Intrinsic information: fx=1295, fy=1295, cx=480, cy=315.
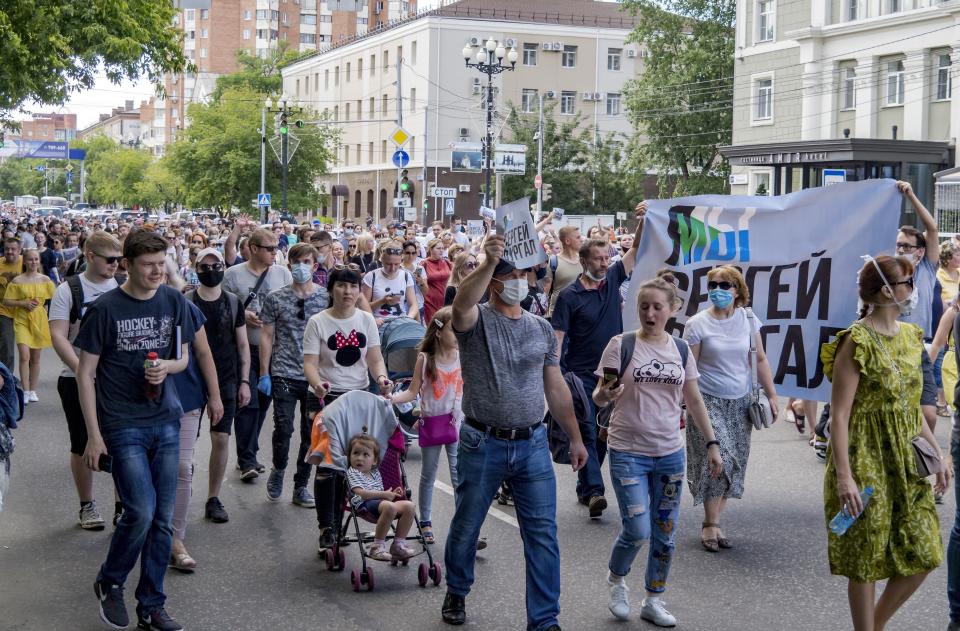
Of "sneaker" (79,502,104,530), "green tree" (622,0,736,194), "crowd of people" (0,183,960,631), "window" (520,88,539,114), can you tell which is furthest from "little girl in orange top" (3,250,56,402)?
"window" (520,88,539,114)

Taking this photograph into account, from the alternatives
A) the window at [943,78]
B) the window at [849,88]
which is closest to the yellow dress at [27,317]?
the window at [943,78]

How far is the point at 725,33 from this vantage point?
62.4 m

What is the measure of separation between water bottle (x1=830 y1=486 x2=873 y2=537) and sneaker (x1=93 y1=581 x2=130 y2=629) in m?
3.39

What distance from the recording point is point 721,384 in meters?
8.23

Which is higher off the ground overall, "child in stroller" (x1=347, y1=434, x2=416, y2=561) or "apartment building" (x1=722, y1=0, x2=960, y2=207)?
"apartment building" (x1=722, y1=0, x2=960, y2=207)

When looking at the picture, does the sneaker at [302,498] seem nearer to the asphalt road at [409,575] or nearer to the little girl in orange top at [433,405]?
the asphalt road at [409,575]

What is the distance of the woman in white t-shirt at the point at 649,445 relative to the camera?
6570 mm

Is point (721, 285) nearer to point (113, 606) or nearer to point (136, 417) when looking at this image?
point (136, 417)

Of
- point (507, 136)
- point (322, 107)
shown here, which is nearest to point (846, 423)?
point (507, 136)

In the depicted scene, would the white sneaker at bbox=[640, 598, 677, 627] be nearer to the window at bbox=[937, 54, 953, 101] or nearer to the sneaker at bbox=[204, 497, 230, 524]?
the sneaker at bbox=[204, 497, 230, 524]

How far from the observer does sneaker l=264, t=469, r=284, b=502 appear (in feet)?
31.2

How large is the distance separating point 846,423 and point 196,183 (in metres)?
63.5

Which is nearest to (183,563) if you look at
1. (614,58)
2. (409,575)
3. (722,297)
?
(409,575)

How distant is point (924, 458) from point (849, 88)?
42.3 metres
